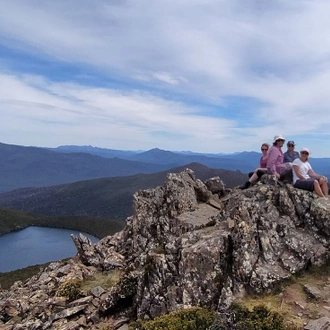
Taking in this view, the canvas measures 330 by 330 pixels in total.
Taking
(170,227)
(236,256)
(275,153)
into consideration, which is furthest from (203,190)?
(236,256)

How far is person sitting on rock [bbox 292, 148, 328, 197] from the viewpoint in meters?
16.2

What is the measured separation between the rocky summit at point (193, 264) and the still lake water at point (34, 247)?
4816 inches

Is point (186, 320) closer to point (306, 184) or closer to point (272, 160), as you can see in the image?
point (306, 184)

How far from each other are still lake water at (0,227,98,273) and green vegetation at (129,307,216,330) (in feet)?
428

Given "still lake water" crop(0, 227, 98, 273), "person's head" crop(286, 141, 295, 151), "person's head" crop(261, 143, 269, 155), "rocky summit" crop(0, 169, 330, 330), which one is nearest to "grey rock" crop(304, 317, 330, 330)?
"rocky summit" crop(0, 169, 330, 330)

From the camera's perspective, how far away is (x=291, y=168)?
59.6 ft

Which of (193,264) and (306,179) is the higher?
(306,179)

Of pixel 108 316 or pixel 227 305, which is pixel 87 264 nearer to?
pixel 108 316

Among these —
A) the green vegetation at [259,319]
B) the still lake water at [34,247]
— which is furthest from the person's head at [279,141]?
the still lake water at [34,247]

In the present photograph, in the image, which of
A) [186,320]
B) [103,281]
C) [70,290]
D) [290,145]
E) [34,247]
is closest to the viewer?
[186,320]

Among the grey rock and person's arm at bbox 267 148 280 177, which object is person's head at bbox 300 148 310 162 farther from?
the grey rock

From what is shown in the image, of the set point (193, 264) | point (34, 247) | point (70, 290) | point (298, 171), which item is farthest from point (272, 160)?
point (34, 247)

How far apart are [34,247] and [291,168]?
6341 inches

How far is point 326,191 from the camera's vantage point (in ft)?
54.6
